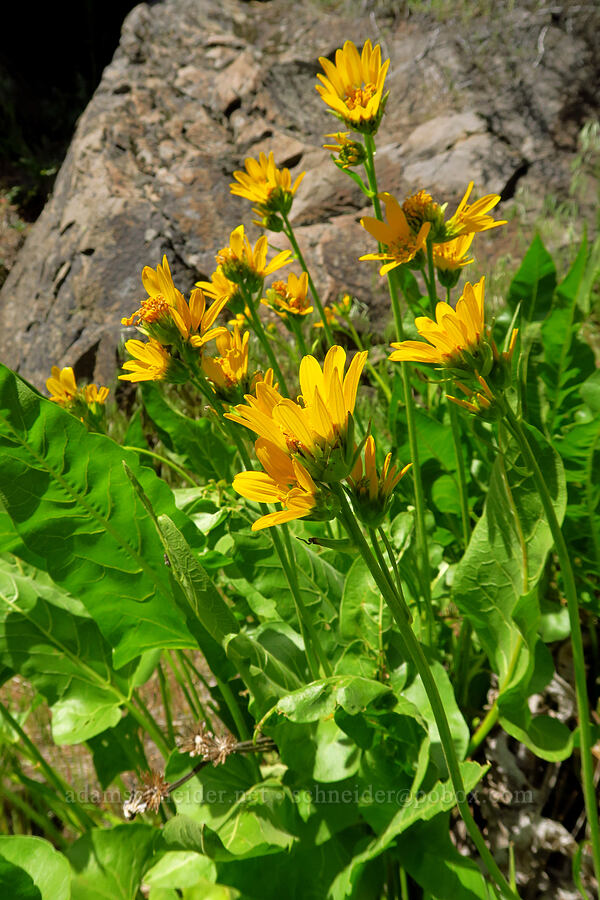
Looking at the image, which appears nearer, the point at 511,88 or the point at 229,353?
the point at 229,353

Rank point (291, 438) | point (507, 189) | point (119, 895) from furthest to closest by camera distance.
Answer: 1. point (507, 189)
2. point (119, 895)
3. point (291, 438)

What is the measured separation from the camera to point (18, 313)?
317 centimetres

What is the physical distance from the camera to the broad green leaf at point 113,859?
75 cm

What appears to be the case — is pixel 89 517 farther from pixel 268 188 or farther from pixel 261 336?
pixel 268 188

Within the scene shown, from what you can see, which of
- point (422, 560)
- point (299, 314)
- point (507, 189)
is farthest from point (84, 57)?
point (422, 560)

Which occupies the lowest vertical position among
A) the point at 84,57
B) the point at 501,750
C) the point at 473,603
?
the point at 501,750

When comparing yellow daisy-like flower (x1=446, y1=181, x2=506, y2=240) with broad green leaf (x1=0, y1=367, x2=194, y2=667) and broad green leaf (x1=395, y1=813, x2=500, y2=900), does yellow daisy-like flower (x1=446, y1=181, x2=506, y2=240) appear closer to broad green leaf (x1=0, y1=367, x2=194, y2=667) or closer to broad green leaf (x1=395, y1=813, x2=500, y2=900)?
broad green leaf (x1=0, y1=367, x2=194, y2=667)

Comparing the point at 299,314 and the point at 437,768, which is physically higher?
the point at 299,314

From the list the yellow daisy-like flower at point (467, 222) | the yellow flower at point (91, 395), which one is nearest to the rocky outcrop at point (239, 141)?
the yellow flower at point (91, 395)

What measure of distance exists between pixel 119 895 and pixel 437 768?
404 mm

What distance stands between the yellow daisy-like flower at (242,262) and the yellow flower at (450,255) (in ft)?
0.63

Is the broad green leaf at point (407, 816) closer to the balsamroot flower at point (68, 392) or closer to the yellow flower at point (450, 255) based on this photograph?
the yellow flower at point (450, 255)

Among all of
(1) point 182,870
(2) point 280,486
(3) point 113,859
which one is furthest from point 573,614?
(3) point 113,859

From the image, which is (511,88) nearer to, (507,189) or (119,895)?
(507,189)
